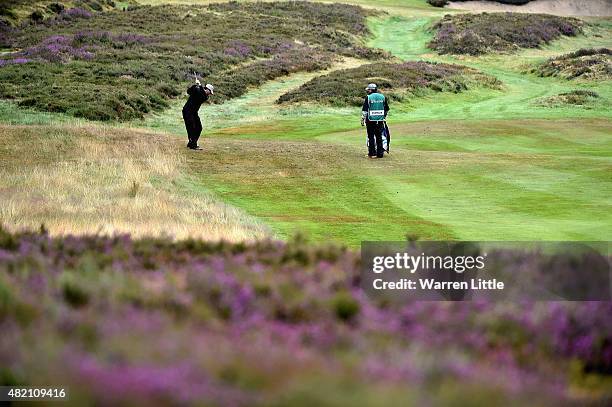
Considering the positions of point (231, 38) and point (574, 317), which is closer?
point (574, 317)

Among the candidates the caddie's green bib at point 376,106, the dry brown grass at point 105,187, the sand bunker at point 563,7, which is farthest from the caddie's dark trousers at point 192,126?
the sand bunker at point 563,7

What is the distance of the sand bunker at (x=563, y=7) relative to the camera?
344ft

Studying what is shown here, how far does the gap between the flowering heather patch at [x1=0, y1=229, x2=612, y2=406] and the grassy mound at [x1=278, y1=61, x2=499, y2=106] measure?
41446 millimetres

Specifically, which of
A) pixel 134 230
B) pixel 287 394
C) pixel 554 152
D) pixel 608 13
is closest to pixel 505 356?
pixel 287 394

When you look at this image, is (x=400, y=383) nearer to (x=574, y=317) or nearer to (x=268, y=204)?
(x=574, y=317)

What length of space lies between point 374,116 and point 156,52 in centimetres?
3902

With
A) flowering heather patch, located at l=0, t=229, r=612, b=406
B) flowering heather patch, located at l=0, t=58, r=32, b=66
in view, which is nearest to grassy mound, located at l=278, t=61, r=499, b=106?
flowering heather patch, located at l=0, t=58, r=32, b=66

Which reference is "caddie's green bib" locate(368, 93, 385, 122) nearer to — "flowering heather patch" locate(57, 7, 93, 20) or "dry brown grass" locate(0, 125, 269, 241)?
"dry brown grass" locate(0, 125, 269, 241)

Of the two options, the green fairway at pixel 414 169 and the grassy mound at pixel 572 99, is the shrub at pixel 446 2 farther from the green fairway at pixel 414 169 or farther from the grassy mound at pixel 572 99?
the green fairway at pixel 414 169

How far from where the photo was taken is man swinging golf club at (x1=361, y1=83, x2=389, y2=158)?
2559 centimetres

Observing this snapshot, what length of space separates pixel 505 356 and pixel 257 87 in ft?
169

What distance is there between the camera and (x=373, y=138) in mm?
26016

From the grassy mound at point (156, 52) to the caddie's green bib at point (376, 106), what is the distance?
18.3 metres

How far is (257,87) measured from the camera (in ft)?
183
